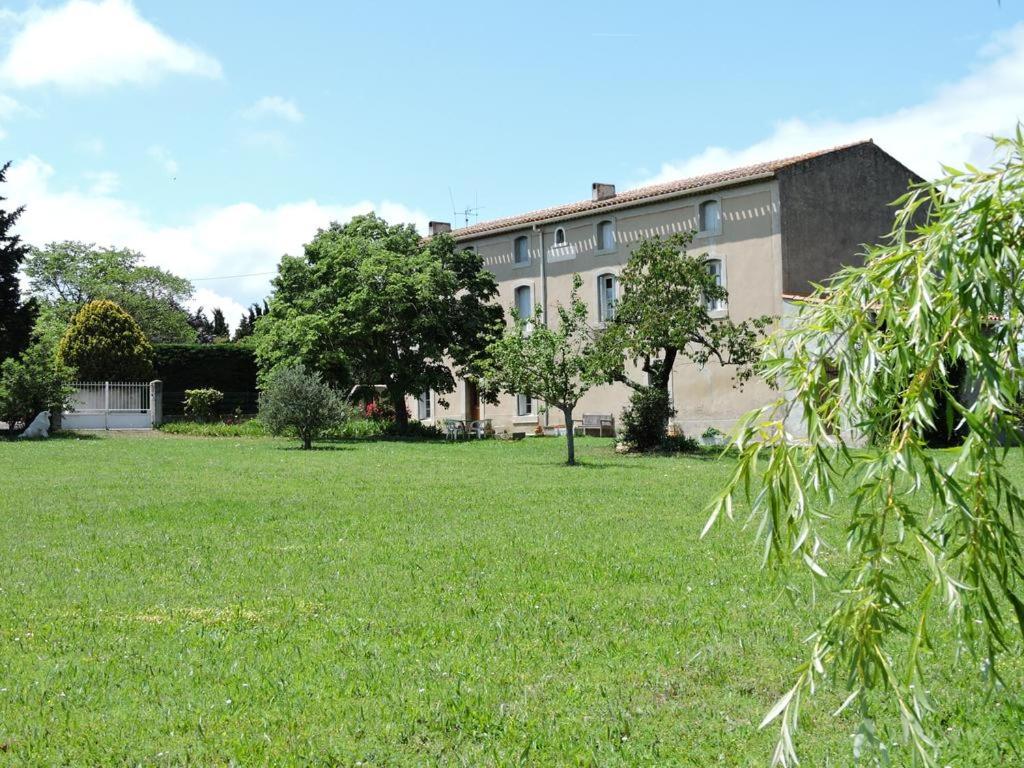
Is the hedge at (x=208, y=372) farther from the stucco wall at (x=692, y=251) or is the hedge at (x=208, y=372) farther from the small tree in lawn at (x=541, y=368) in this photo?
the small tree in lawn at (x=541, y=368)

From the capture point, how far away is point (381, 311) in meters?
34.8

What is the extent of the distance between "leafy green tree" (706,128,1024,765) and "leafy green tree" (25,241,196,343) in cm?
6923

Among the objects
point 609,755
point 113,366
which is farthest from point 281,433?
point 609,755

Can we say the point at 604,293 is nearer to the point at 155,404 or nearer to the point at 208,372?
the point at 155,404

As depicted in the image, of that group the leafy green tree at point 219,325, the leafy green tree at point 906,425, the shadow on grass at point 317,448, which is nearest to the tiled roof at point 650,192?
the shadow on grass at point 317,448

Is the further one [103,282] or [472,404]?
[103,282]

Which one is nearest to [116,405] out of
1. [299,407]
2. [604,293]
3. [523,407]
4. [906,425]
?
[299,407]

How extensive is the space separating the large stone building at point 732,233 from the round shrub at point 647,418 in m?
3.16

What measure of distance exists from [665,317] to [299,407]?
1039cm

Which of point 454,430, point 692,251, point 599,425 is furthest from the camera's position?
point 599,425

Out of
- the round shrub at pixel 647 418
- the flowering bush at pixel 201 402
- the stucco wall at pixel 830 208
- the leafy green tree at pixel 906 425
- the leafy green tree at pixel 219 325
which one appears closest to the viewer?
the leafy green tree at pixel 906 425

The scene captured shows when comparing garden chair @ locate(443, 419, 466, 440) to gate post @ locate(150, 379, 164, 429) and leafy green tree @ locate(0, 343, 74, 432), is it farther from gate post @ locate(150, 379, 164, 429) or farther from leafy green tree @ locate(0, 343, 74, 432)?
leafy green tree @ locate(0, 343, 74, 432)

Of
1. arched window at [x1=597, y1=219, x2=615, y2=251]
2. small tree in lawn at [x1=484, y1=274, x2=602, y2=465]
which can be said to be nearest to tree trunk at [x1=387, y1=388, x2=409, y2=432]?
Answer: arched window at [x1=597, y1=219, x2=615, y2=251]

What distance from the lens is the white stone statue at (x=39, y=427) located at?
104ft
